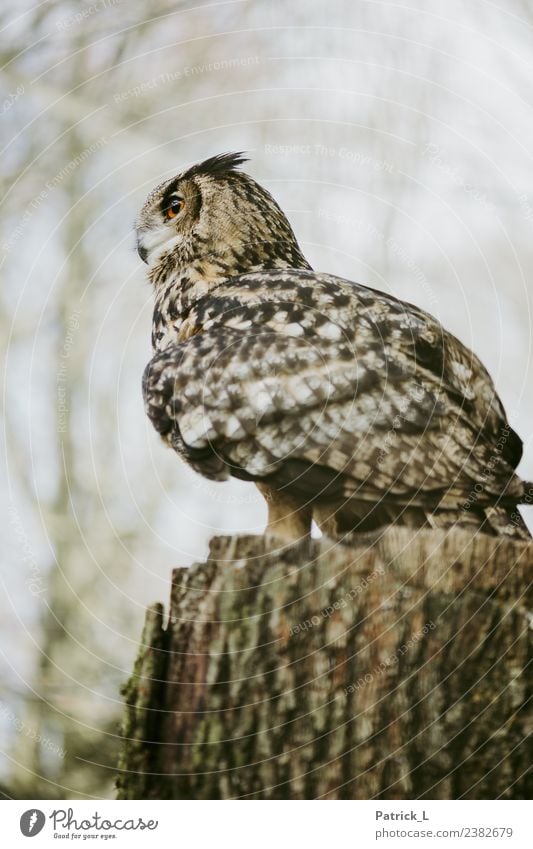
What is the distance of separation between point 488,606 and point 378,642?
0.64 ft

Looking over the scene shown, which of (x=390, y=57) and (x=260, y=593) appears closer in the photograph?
(x=260, y=593)

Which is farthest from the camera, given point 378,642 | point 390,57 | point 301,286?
point 390,57

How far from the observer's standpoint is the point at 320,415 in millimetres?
1581

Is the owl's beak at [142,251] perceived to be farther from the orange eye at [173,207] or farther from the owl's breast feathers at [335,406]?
the owl's breast feathers at [335,406]

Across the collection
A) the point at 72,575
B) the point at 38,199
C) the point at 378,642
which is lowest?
the point at 378,642

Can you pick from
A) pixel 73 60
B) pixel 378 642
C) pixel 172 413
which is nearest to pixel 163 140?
pixel 73 60

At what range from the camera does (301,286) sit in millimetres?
1744

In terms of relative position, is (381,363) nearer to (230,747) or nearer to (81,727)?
(230,747)

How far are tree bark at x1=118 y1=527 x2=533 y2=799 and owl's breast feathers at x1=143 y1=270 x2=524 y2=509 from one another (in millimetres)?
234
